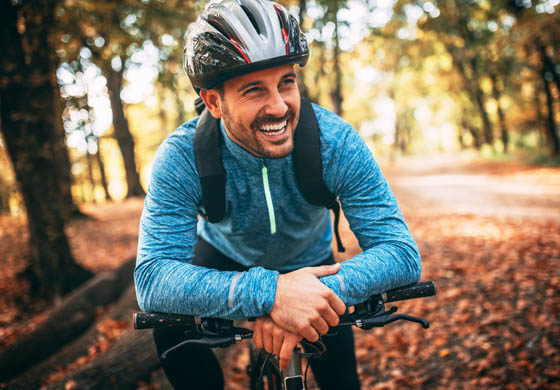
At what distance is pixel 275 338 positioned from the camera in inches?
59.4

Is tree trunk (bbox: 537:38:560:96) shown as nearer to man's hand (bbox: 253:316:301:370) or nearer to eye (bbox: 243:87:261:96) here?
eye (bbox: 243:87:261:96)

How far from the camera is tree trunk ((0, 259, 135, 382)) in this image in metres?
4.48

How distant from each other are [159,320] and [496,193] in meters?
13.0

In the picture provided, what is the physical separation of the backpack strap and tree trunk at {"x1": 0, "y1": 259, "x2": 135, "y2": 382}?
189 inches

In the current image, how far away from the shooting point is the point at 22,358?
4.52 meters

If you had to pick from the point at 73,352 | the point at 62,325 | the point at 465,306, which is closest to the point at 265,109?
the point at 465,306

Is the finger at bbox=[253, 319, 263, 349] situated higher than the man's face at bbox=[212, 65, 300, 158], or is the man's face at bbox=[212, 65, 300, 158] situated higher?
the man's face at bbox=[212, 65, 300, 158]

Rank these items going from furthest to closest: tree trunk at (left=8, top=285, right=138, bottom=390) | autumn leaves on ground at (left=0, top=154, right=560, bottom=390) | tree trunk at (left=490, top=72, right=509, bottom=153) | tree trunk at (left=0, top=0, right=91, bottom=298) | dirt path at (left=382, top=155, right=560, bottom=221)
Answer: tree trunk at (left=490, top=72, right=509, bottom=153), dirt path at (left=382, top=155, right=560, bottom=221), tree trunk at (left=0, top=0, right=91, bottom=298), tree trunk at (left=8, top=285, right=138, bottom=390), autumn leaves on ground at (left=0, top=154, right=560, bottom=390)

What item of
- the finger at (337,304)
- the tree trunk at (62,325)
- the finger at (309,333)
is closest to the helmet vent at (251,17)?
the finger at (337,304)

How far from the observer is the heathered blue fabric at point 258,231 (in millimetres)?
1544

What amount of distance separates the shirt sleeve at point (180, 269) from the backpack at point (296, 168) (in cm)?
7

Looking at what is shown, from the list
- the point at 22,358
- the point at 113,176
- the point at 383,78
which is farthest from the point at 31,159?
the point at 113,176

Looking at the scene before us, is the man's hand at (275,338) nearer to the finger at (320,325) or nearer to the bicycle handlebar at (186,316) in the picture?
the finger at (320,325)

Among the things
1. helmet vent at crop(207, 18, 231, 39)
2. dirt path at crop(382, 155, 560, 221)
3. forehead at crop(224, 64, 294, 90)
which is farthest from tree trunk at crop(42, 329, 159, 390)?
dirt path at crop(382, 155, 560, 221)
